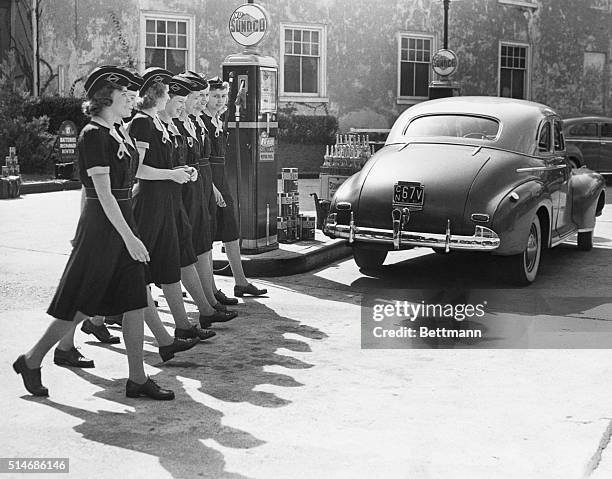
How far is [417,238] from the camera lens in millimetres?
8953

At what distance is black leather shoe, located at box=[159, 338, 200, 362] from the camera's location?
21.0 ft

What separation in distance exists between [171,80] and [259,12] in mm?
4280

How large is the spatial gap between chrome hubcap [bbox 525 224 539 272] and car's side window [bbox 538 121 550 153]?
1011mm

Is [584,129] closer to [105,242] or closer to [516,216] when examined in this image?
[516,216]

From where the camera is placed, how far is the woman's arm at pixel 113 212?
543cm

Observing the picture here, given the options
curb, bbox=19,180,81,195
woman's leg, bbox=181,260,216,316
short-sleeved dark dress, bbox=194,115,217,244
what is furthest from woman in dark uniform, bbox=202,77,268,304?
curb, bbox=19,180,81,195

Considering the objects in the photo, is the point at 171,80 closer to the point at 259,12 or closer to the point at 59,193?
the point at 259,12

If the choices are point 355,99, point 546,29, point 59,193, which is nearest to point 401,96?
point 355,99

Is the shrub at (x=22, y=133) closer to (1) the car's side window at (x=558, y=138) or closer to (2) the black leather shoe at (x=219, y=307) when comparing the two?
(1) the car's side window at (x=558, y=138)

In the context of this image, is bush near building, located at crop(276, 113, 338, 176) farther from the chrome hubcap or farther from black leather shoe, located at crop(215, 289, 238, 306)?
black leather shoe, located at crop(215, 289, 238, 306)

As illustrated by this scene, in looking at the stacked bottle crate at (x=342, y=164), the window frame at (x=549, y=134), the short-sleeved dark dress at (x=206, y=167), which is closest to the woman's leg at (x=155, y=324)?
the short-sleeved dark dress at (x=206, y=167)

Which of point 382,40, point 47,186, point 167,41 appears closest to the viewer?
point 47,186

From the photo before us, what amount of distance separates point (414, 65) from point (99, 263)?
71.6 ft

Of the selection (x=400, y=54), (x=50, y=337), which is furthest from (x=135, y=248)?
(x=400, y=54)
